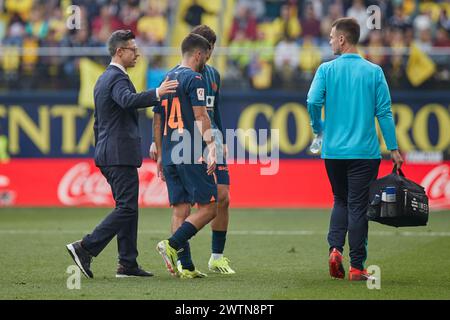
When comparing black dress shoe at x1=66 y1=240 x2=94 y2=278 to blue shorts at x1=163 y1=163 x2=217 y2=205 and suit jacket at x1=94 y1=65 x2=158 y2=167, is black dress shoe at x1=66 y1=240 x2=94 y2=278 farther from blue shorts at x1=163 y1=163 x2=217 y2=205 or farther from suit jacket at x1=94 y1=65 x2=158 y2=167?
blue shorts at x1=163 y1=163 x2=217 y2=205

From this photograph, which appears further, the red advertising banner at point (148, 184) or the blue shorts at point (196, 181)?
the red advertising banner at point (148, 184)

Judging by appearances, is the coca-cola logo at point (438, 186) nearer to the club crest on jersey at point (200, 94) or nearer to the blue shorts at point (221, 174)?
the blue shorts at point (221, 174)

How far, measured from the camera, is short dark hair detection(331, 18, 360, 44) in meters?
10.0

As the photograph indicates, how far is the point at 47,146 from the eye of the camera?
21578 mm

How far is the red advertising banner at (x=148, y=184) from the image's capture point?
20266 millimetres

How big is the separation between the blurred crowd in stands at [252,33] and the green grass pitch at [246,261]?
3.78 meters

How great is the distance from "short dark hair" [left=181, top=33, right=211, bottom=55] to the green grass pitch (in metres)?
2.14

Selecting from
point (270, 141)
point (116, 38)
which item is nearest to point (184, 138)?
point (116, 38)

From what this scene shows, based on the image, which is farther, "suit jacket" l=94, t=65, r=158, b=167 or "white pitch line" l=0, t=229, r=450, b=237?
"white pitch line" l=0, t=229, r=450, b=237

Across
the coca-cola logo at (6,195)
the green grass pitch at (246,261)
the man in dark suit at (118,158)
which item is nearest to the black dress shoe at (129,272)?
the man in dark suit at (118,158)

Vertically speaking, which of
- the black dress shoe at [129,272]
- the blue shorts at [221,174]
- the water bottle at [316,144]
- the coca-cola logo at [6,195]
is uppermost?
the water bottle at [316,144]

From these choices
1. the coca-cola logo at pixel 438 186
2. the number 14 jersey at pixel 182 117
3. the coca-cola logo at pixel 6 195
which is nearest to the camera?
the number 14 jersey at pixel 182 117

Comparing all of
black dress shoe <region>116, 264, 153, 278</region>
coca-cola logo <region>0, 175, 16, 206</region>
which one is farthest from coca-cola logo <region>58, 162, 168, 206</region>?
black dress shoe <region>116, 264, 153, 278</region>
